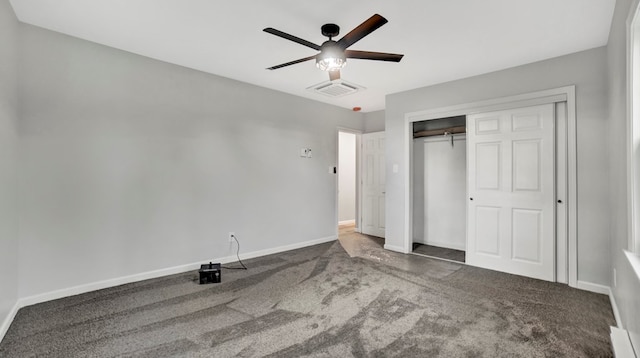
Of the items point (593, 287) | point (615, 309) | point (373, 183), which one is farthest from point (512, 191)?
point (373, 183)

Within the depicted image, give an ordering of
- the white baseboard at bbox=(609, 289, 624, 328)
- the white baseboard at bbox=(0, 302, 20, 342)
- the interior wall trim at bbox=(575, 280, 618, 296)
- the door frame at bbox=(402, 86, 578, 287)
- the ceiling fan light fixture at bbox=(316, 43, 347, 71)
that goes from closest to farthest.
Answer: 1. the white baseboard at bbox=(0, 302, 20, 342)
2. the white baseboard at bbox=(609, 289, 624, 328)
3. the ceiling fan light fixture at bbox=(316, 43, 347, 71)
4. the interior wall trim at bbox=(575, 280, 618, 296)
5. the door frame at bbox=(402, 86, 578, 287)

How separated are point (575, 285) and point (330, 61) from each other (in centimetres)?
343

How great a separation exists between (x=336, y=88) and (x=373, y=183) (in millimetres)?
2275

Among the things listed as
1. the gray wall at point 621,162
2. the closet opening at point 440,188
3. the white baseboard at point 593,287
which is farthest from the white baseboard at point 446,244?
the gray wall at point 621,162

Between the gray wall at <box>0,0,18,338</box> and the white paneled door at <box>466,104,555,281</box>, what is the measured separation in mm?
4699

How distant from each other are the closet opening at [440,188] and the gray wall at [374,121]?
0.86m

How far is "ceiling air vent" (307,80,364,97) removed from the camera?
13.7 feet

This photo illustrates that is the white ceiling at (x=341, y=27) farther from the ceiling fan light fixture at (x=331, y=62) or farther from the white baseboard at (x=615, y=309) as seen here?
the white baseboard at (x=615, y=309)

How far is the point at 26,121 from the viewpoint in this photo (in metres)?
2.67

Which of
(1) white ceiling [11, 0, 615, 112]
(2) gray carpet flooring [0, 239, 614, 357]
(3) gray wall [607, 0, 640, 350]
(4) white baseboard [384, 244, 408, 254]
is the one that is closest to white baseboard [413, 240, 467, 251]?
(4) white baseboard [384, 244, 408, 254]

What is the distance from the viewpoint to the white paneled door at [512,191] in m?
3.36

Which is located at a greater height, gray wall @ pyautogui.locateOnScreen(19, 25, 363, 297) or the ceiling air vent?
the ceiling air vent

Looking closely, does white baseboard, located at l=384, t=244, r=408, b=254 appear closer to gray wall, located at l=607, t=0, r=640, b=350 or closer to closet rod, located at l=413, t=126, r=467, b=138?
closet rod, located at l=413, t=126, r=467, b=138

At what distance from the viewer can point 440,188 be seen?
16.0 ft
